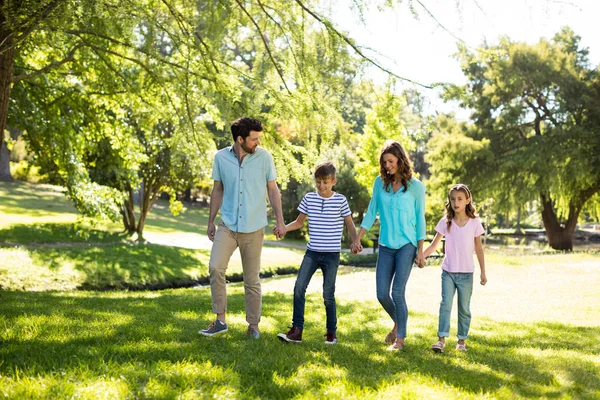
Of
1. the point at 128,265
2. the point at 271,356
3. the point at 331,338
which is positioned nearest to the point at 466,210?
the point at 331,338

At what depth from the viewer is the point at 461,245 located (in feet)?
18.5

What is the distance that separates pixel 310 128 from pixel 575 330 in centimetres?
427

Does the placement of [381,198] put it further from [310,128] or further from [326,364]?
[310,128]

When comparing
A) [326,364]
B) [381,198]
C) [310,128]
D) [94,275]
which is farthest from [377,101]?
[94,275]

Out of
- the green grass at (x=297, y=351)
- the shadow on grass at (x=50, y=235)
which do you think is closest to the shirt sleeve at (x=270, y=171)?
the green grass at (x=297, y=351)

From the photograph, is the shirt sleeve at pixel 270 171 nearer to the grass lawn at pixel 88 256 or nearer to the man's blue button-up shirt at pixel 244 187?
the man's blue button-up shirt at pixel 244 187

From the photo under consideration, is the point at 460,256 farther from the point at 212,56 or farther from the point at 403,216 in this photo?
the point at 212,56

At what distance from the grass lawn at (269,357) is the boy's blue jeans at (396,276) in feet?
1.16

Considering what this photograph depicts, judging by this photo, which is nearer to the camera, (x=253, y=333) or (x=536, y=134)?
(x=253, y=333)

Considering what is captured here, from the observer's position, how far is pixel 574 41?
29828 millimetres

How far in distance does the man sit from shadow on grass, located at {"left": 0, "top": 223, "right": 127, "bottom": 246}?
41.8 ft

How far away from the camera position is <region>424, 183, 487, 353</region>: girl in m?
5.65

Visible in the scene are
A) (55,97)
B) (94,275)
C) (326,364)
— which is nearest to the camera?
(326,364)

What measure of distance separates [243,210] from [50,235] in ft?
52.1
